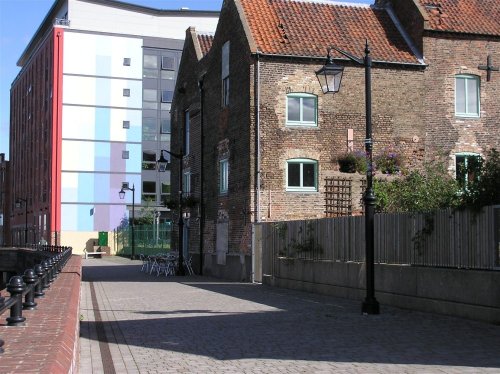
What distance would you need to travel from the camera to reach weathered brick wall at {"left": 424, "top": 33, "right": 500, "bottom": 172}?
2631cm

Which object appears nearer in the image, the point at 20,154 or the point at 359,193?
the point at 359,193

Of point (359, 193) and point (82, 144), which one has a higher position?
point (82, 144)

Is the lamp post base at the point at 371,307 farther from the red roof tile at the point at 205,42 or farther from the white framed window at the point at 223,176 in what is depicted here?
the red roof tile at the point at 205,42

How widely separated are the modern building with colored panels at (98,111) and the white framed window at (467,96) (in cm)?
4453

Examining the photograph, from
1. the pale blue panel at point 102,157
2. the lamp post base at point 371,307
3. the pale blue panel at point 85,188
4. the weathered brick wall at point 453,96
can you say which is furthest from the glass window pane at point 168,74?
the lamp post base at point 371,307

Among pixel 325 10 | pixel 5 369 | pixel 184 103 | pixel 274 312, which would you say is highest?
pixel 325 10

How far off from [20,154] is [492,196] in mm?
82806

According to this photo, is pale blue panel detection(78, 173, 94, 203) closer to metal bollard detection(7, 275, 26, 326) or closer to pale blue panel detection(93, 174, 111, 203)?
pale blue panel detection(93, 174, 111, 203)

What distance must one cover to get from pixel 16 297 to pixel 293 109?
20.3 metres

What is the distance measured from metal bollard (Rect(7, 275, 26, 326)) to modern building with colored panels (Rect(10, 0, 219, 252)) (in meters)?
58.3

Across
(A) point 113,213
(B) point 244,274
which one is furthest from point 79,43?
(B) point 244,274

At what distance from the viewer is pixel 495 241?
40.6 feet

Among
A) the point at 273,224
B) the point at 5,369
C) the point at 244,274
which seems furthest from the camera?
the point at 244,274

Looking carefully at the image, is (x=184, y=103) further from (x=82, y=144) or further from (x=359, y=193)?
(x=82, y=144)
